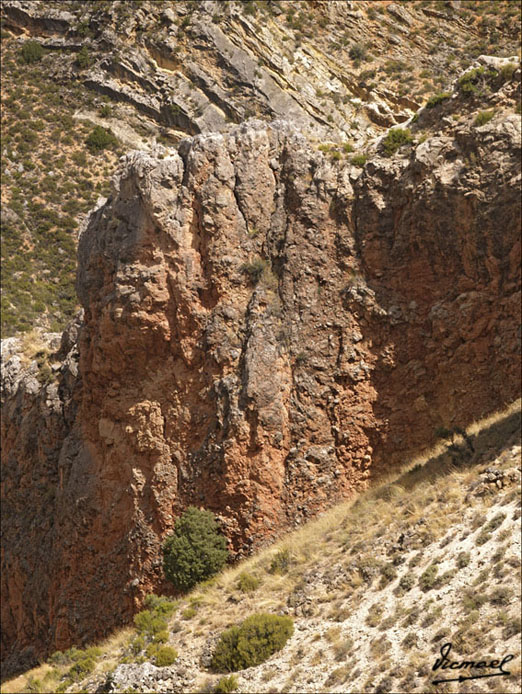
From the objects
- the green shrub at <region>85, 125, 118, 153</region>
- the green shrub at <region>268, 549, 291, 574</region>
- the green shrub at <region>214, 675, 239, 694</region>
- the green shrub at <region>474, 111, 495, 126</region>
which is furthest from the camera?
the green shrub at <region>85, 125, 118, 153</region>

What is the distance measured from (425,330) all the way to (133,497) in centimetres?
920

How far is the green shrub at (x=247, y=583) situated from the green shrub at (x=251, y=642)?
1.74 metres

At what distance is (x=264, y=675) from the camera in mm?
17562

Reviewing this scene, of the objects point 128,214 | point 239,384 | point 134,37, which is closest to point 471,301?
point 239,384

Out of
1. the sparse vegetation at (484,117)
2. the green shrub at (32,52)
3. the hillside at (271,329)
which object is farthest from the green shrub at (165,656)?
the green shrub at (32,52)

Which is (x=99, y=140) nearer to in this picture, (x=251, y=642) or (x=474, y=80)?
(x=474, y=80)

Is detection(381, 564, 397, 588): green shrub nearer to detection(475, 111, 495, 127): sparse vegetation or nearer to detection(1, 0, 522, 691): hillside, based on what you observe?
detection(1, 0, 522, 691): hillside

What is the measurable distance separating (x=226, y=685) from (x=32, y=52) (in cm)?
5429

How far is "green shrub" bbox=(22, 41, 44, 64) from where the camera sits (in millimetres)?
61906

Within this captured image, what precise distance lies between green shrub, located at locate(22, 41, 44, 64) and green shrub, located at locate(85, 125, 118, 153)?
1046 cm

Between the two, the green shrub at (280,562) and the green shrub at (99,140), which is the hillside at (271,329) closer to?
the green shrub at (280,562)

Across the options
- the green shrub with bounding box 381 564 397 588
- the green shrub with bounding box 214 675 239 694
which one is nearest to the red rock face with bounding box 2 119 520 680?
the green shrub with bounding box 381 564 397 588

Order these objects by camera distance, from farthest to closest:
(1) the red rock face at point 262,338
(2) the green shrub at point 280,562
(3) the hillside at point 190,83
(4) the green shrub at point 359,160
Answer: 1. (3) the hillside at point 190,83
2. (4) the green shrub at point 359,160
3. (1) the red rock face at point 262,338
4. (2) the green shrub at point 280,562

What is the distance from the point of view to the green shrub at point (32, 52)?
61906 millimetres
